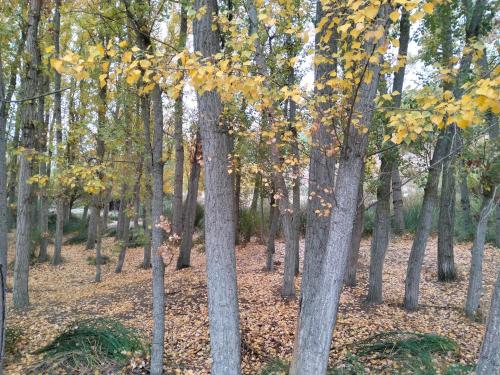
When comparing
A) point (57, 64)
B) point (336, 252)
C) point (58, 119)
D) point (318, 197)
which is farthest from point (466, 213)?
point (58, 119)

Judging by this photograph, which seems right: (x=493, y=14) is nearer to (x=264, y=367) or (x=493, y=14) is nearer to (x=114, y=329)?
(x=264, y=367)

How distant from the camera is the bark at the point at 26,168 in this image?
5.20 metres

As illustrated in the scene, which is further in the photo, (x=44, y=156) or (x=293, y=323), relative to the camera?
(x=293, y=323)

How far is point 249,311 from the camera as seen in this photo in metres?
5.27

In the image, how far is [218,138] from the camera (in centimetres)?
308

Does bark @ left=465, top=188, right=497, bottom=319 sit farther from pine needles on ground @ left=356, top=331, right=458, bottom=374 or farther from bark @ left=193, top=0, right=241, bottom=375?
bark @ left=193, top=0, right=241, bottom=375

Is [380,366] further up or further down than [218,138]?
further down

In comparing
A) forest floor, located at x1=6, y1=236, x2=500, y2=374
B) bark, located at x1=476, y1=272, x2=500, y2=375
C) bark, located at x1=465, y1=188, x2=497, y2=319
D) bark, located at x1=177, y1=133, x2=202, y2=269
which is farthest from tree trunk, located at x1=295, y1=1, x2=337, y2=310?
bark, located at x1=177, y1=133, x2=202, y2=269

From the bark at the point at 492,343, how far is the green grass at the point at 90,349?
332cm

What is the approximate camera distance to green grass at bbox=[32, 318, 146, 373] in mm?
3576

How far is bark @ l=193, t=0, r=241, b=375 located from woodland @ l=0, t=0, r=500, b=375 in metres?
0.01

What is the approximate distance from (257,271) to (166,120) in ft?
15.1

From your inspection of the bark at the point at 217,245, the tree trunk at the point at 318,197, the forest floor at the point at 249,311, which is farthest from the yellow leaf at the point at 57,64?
the forest floor at the point at 249,311

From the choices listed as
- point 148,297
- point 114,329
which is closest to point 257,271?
point 148,297
